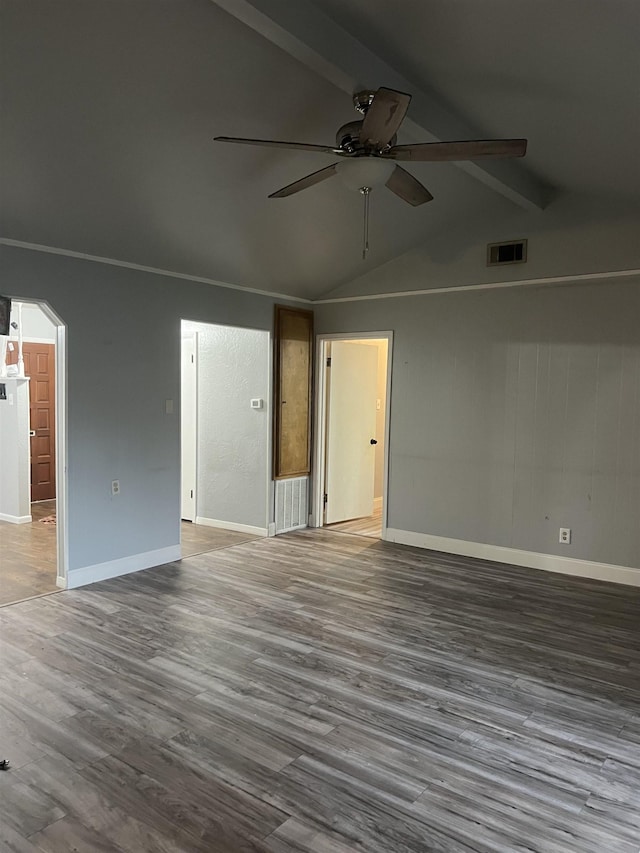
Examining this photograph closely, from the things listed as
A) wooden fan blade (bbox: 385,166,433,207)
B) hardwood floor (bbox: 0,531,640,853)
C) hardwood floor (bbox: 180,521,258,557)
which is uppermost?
wooden fan blade (bbox: 385,166,433,207)

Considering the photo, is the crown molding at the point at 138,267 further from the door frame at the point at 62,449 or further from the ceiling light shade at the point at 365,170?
the ceiling light shade at the point at 365,170

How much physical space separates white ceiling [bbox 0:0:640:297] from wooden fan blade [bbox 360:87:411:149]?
17.6 inches

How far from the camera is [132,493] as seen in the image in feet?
15.5

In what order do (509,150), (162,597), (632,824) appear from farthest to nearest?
(162,597) → (509,150) → (632,824)

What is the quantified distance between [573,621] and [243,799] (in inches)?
102

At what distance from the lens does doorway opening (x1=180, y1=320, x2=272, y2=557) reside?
597 centimetres

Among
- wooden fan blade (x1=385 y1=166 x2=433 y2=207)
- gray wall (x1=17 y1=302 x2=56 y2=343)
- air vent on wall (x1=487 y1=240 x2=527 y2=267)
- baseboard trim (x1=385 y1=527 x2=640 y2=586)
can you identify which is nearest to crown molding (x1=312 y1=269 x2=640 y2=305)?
air vent on wall (x1=487 y1=240 x2=527 y2=267)

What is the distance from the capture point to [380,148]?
8.55ft

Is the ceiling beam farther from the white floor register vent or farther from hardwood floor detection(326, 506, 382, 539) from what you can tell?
hardwood floor detection(326, 506, 382, 539)

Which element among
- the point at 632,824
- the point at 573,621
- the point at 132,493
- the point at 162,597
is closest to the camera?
the point at 632,824

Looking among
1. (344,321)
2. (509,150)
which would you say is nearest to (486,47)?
(509,150)

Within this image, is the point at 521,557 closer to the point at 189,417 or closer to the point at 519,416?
the point at 519,416

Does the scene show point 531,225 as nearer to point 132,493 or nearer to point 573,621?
point 573,621

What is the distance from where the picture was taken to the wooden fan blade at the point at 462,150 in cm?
243
